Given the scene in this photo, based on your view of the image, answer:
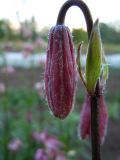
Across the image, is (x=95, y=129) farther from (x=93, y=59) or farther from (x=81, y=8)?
(x=81, y=8)

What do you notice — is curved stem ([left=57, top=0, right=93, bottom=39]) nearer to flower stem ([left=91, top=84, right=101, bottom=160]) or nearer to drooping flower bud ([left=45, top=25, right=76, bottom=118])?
drooping flower bud ([left=45, top=25, right=76, bottom=118])

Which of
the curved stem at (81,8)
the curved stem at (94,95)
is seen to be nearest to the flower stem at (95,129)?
the curved stem at (94,95)

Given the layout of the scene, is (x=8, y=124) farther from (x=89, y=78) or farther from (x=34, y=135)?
(x=89, y=78)

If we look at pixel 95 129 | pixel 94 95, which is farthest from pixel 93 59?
pixel 95 129

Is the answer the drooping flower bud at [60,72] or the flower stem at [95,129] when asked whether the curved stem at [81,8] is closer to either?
the drooping flower bud at [60,72]

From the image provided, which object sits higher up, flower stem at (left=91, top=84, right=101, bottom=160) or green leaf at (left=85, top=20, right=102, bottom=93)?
green leaf at (left=85, top=20, right=102, bottom=93)

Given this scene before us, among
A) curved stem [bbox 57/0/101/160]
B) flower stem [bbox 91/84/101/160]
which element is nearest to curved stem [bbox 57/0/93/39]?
curved stem [bbox 57/0/101/160]

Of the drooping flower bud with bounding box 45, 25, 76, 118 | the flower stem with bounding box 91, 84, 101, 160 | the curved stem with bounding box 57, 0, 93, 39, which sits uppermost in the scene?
the curved stem with bounding box 57, 0, 93, 39
